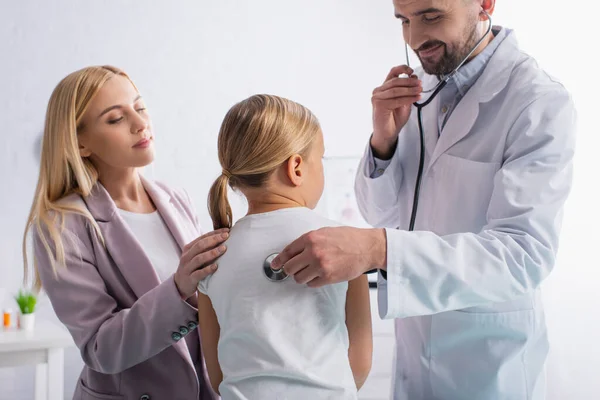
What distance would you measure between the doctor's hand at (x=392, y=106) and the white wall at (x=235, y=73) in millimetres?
1552

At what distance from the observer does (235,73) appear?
11.1 ft

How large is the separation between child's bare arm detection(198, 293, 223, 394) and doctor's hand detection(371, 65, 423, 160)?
1.83 feet

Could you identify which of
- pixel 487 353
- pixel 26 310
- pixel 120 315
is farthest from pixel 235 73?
pixel 487 353

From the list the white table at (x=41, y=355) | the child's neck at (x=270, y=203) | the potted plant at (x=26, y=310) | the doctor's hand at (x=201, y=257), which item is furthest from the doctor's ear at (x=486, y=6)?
the potted plant at (x=26, y=310)

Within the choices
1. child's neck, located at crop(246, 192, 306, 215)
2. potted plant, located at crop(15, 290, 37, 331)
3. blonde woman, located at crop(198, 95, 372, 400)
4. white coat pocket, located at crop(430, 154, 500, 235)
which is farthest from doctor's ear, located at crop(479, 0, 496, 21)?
potted plant, located at crop(15, 290, 37, 331)

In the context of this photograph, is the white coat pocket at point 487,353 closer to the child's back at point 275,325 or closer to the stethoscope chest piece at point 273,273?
the child's back at point 275,325

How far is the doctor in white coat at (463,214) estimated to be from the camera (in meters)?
1.08

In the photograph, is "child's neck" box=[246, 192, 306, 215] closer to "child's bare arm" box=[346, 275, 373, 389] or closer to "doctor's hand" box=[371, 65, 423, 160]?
"child's bare arm" box=[346, 275, 373, 389]

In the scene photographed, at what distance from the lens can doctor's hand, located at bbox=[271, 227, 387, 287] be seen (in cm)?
98

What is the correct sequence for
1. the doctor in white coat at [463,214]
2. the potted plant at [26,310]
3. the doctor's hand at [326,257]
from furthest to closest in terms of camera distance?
the potted plant at [26,310] < the doctor in white coat at [463,214] < the doctor's hand at [326,257]

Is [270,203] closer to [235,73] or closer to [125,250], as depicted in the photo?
[125,250]

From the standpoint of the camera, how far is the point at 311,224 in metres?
1.08

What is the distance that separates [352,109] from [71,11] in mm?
1501

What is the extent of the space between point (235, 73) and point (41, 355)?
1676 mm
